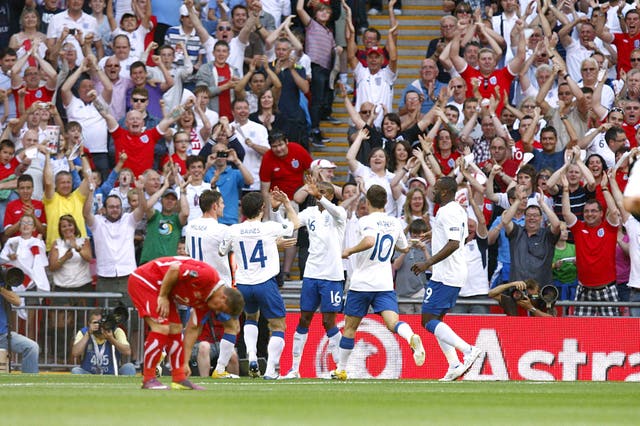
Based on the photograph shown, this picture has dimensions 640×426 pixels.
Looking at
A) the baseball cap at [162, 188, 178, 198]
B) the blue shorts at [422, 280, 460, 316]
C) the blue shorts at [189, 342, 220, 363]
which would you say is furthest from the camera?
the baseball cap at [162, 188, 178, 198]

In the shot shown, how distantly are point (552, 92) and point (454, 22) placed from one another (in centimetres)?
221

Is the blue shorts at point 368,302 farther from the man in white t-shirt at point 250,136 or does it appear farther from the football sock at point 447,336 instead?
the man in white t-shirt at point 250,136

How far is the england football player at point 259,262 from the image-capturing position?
55.2ft

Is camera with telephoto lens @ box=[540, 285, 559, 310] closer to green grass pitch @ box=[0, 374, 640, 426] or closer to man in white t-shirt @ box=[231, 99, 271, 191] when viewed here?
green grass pitch @ box=[0, 374, 640, 426]

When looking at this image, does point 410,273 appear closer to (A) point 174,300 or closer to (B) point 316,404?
(A) point 174,300

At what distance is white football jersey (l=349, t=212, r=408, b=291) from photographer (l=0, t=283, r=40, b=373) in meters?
4.96

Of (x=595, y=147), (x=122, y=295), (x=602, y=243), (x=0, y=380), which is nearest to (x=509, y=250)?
(x=602, y=243)

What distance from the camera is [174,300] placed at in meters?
13.4

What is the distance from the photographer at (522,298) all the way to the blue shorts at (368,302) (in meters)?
3.27

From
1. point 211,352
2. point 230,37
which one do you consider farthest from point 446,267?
point 230,37

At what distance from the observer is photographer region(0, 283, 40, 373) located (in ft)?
60.8

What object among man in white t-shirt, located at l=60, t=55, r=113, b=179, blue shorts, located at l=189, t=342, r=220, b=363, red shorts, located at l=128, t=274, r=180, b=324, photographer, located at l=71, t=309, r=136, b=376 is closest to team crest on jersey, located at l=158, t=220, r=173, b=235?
photographer, located at l=71, t=309, r=136, b=376

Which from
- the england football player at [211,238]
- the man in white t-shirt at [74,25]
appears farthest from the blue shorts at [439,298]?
the man in white t-shirt at [74,25]

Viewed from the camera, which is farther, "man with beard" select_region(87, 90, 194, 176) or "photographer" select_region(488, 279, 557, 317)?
"man with beard" select_region(87, 90, 194, 176)
